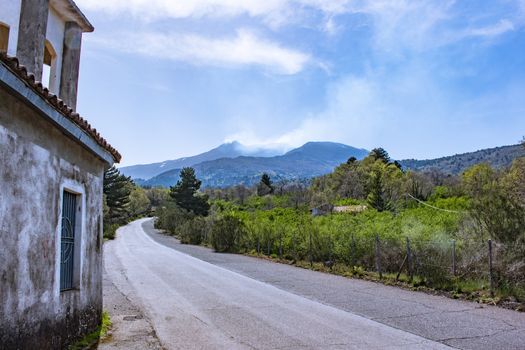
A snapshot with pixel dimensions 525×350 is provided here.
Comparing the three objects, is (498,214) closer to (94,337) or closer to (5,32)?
(94,337)

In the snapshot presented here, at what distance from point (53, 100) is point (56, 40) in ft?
16.6

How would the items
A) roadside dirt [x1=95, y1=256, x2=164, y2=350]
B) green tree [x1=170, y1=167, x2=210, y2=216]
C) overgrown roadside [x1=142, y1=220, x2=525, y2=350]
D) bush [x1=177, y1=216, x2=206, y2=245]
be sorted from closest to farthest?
roadside dirt [x1=95, y1=256, x2=164, y2=350] < overgrown roadside [x1=142, y1=220, x2=525, y2=350] < bush [x1=177, y1=216, x2=206, y2=245] < green tree [x1=170, y1=167, x2=210, y2=216]

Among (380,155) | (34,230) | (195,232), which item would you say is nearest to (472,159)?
(380,155)

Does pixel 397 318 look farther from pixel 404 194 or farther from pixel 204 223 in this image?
pixel 404 194

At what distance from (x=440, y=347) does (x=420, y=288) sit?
706cm

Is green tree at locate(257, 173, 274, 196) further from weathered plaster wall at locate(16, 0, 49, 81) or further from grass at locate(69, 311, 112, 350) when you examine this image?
weathered plaster wall at locate(16, 0, 49, 81)

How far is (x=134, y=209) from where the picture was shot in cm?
11494

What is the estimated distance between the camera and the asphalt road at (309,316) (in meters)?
8.37

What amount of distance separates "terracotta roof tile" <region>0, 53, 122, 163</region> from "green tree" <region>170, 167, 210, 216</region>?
6506 centimetres

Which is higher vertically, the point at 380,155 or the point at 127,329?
the point at 380,155

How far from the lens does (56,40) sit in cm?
1047

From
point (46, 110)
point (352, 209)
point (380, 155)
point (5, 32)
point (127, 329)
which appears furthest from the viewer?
point (380, 155)

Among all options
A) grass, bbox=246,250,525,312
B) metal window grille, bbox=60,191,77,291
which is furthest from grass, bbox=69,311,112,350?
grass, bbox=246,250,525,312

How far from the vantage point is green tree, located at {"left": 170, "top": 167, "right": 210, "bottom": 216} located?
74.2 meters
